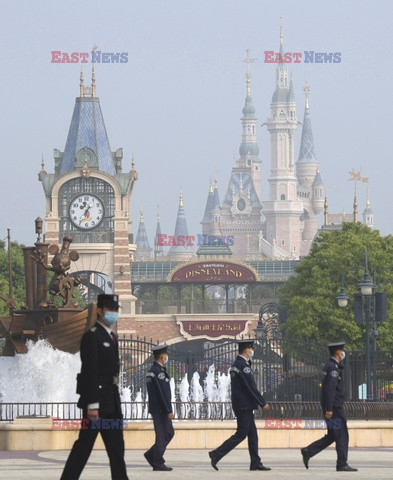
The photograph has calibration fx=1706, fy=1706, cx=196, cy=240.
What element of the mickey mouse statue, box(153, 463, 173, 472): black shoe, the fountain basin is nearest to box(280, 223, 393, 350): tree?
the mickey mouse statue

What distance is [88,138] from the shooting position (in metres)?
107

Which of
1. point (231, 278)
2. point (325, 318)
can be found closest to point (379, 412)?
point (325, 318)

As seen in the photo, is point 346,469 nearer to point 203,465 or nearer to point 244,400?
point 244,400

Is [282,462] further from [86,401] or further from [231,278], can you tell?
[231,278]

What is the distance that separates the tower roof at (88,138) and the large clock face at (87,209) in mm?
1899

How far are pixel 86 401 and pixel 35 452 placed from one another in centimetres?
1135

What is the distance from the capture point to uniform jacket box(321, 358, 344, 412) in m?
22.7

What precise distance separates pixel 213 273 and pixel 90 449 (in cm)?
9810

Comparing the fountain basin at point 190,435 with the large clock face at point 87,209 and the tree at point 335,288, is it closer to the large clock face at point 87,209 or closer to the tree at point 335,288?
the tree at point 335,288

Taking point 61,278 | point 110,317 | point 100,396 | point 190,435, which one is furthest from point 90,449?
point 61,278

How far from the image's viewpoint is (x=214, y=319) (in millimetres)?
108000

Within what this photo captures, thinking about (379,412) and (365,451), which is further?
(379,412)

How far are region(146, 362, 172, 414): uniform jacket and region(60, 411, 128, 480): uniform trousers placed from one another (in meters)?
6.63

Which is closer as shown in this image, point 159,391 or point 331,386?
point 331,386
